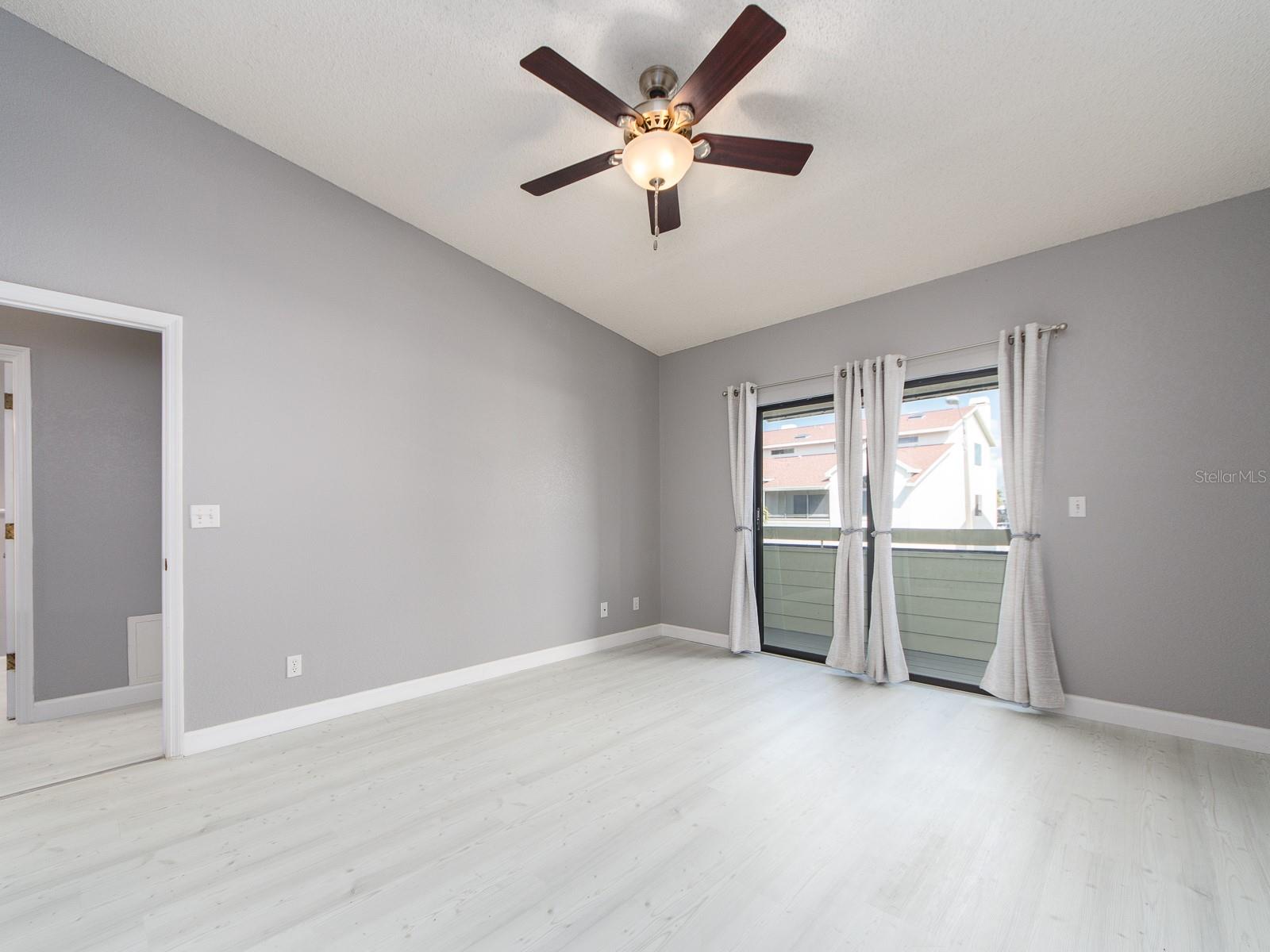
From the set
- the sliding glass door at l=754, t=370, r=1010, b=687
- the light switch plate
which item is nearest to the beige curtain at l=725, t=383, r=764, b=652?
the sliding glass door at l=754, t=370, r=1010, b=687

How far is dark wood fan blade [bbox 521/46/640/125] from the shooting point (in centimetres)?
174

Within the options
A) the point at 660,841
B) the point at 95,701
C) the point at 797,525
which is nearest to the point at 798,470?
the point at 797,525

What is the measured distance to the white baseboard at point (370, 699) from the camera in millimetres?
2758

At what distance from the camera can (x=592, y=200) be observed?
3.13 metres

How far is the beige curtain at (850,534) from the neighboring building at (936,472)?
0.23 metres

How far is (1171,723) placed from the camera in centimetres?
283

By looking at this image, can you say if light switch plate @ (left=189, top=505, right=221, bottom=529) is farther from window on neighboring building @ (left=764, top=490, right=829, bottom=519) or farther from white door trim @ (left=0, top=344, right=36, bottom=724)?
window on neighboring building @ (left=764, top=490, right=829, bottom=519)

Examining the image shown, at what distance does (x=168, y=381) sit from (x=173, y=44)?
1498mm

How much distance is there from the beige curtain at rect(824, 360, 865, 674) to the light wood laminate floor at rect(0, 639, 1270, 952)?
0.90m

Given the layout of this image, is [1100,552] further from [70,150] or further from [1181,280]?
[70,150]

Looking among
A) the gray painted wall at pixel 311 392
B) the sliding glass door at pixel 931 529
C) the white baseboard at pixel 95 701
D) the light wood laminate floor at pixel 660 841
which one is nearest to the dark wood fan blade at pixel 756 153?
the gray painted wall at pixel 311 392

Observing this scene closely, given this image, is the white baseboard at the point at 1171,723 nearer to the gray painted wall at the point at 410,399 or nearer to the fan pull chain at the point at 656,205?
the gray painted wall at the point at 410,399

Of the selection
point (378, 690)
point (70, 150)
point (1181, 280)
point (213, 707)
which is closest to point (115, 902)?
point (213, 707)

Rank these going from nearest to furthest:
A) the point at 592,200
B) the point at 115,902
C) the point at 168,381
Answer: the point at 115,902
the point at 168,381
the point at 592,200
